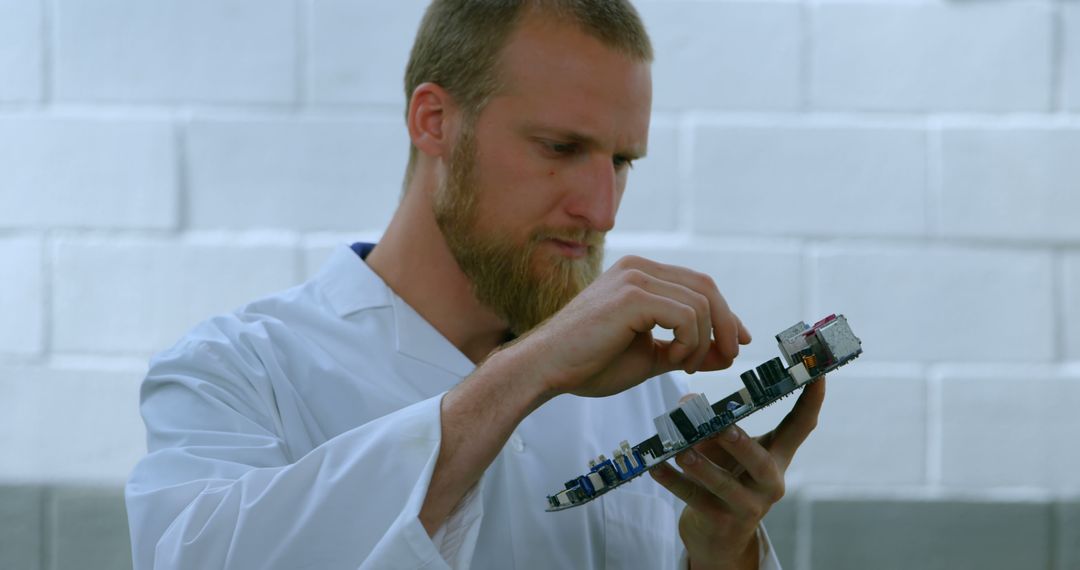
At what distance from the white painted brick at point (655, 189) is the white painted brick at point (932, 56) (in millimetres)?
238

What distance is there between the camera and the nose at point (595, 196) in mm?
1162

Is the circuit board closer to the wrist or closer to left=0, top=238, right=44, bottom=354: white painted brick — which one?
the wrist

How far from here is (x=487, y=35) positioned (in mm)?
1232

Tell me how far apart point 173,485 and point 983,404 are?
1.26 meters

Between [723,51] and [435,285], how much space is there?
710 mm

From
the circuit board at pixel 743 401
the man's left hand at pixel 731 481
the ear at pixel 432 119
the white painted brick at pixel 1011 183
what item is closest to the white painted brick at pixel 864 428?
the white painted brick at pixel 1011 183

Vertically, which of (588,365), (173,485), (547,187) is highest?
(547,187)

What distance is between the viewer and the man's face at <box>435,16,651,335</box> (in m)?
1.16

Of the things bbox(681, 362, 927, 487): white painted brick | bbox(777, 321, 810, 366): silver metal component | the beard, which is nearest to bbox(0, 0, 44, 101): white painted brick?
the beard

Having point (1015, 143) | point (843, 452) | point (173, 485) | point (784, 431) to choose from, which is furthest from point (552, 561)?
point (1015, 143)

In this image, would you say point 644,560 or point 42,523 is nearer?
point 644,560

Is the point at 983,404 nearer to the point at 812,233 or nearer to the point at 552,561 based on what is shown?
the point at 812,233

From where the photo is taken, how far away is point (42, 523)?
171cm

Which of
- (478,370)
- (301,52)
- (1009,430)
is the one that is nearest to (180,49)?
(301,52)
